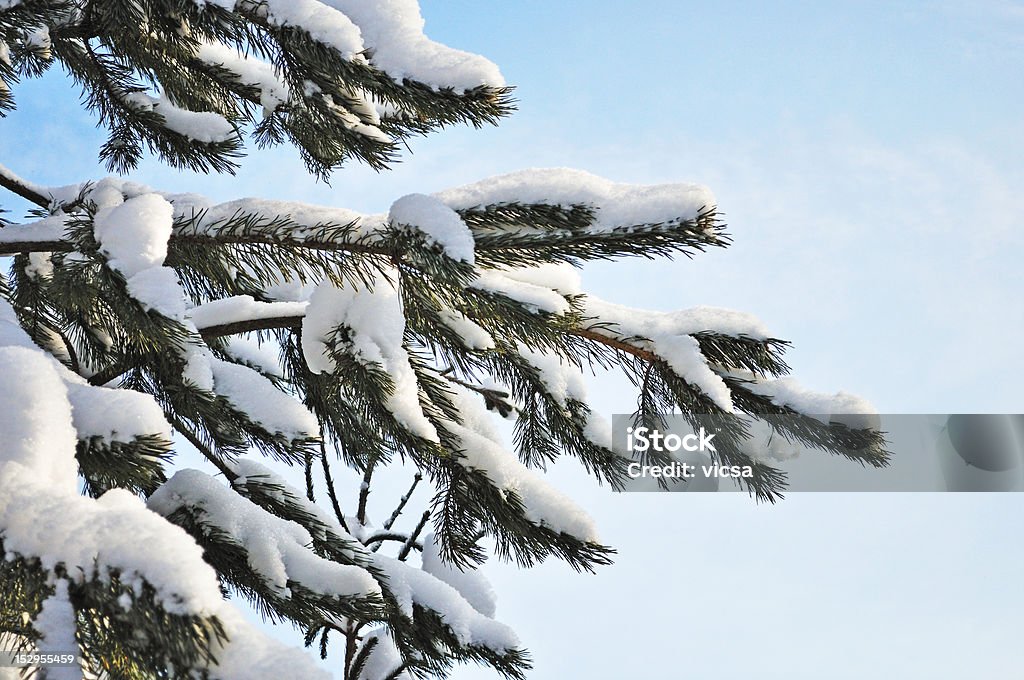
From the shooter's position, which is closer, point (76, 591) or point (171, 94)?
point (76, 591)

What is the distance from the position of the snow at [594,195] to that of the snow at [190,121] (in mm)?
1396

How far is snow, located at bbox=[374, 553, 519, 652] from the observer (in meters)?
1.71

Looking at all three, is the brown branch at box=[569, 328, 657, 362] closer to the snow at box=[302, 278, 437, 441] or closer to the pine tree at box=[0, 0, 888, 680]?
A: the pine tree at box=[0, 0, 888, 680]

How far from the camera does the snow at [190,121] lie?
2576 millimetres

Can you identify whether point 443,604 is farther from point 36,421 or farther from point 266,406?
point 36,421

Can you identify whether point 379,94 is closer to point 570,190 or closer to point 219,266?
point 570,190

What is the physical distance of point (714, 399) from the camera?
1.52 meters

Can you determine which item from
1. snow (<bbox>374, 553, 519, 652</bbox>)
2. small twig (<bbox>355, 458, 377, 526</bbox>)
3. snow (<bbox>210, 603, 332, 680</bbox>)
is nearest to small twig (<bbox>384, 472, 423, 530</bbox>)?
small twig (<bbox>355, 458, 377, 526</bbox>)

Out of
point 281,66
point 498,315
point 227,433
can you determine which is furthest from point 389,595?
point 281,66

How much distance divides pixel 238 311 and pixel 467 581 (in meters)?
1.01

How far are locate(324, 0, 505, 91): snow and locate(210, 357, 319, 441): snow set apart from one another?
0.79 m

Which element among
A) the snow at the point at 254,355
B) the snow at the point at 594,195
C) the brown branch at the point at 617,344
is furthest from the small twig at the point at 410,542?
the snow at the point at 594,195

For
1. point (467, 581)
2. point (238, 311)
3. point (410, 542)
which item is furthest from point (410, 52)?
point (410, 542)

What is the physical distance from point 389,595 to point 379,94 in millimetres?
1035
